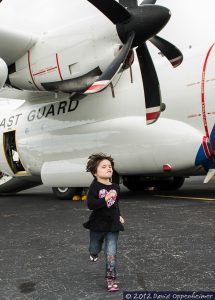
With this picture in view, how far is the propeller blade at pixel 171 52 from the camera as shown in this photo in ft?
32.5

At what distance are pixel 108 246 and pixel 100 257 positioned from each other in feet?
4.07

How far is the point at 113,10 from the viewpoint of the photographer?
347 inches

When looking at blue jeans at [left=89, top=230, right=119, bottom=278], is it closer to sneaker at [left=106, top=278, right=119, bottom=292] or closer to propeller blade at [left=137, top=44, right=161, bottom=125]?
sneaker at [left=106, top=278, right=119, bottom=292]

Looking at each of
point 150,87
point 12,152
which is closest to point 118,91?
point 150,87

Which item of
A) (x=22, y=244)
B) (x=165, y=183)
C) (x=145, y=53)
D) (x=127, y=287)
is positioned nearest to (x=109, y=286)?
(x=127, y=287)

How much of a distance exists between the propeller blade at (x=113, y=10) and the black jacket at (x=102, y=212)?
6168mm

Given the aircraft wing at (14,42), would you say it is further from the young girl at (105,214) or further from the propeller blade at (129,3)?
the young girl at (105,214)

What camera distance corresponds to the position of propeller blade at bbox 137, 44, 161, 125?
971 cm

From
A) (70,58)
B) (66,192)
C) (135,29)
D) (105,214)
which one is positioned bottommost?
(66,192)

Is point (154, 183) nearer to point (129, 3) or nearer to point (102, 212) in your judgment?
point (129, 3)

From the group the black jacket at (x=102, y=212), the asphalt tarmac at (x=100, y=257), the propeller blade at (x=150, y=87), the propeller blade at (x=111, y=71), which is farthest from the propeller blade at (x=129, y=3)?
the black jacket at (x=102, y=212)

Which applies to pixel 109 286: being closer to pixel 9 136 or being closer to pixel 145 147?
pixel 145 147

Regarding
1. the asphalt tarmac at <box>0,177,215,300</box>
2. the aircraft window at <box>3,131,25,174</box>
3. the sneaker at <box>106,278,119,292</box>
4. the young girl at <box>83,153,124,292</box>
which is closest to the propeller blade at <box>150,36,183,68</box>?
the asphalt tarmac at <box>0,177,215,300</box>

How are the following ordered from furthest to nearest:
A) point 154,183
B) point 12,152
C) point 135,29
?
point 154,183
point 12,152
point 135,29
